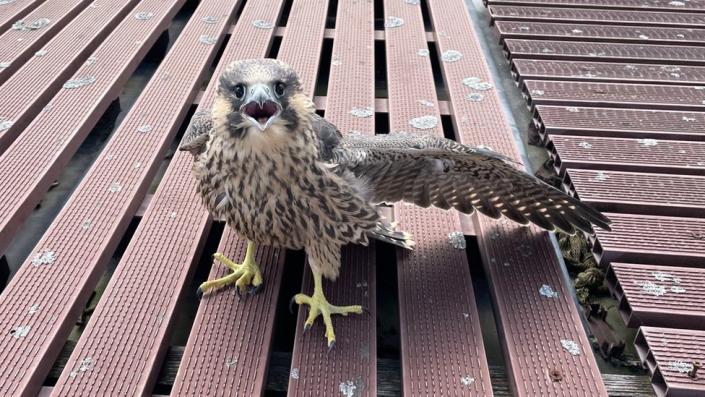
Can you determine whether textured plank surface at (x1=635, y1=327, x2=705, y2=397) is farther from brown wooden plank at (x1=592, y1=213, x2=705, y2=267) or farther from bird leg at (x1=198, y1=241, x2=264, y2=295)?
bird leg at (x1=198, y1=241, x2=264, y2=295)

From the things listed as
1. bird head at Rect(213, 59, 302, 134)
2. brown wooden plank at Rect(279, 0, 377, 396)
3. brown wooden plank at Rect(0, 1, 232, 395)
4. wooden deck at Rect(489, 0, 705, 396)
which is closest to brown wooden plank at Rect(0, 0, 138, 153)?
brown wooden plank at Rect(0, 1, 232, 395)

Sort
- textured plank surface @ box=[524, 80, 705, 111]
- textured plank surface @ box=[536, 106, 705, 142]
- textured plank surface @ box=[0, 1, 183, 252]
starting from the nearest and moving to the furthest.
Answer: textured plank surface @ box=[0, 1, 183, 252], textured plank surface @ box=[536, 106, 705, 142], textured plank surface @ box=[524, 80, 705, 111]

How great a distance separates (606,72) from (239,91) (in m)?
2.98

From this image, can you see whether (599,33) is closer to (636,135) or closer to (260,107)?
(636,135)

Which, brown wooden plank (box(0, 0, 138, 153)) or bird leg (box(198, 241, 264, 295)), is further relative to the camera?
brown wooden plank (box(0, 0, 138, 153))

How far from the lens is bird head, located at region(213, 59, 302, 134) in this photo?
1670mm

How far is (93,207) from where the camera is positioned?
8.48 feet

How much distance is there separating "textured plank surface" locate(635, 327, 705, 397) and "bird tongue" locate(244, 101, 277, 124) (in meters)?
1.63

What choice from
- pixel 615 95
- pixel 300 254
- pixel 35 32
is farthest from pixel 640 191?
pixel 35 32

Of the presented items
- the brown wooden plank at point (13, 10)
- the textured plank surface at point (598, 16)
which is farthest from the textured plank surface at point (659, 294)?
the brown wooden plank at point (13, 10)

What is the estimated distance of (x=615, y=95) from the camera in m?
3.55

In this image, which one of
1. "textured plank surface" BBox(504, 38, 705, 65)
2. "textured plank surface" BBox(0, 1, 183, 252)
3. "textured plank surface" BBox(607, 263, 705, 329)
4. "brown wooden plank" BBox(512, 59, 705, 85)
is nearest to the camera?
"textured plank surface" BBox(607, 263, 705, 329)

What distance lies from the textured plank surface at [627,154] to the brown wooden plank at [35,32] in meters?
3.34

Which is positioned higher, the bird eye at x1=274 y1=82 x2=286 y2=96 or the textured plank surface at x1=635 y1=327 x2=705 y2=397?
the bird eye at x1=274 y1=82 x2=286 y2=96
